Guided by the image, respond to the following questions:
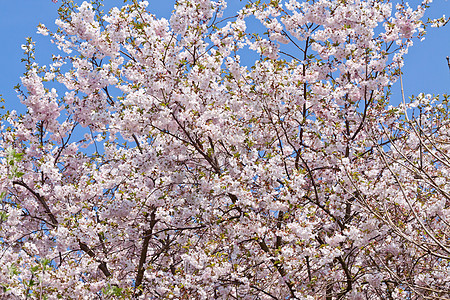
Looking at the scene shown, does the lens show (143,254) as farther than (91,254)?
No

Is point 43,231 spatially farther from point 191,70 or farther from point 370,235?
point 370,235

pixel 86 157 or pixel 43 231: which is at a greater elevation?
pixel 86 157

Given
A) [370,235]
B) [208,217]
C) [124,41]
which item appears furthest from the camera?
[124,41]

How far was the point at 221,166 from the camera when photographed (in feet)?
27.4

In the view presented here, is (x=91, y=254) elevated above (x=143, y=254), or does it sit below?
above

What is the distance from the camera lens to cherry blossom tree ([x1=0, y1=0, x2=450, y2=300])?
7.70 metres

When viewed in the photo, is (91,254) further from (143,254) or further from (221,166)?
(221,166)

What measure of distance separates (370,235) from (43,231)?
21.4 ft

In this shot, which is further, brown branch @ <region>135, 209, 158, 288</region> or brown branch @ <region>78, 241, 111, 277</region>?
brown branch @ <region>78, 241, 111, 277</region>

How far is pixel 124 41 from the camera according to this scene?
1010cm

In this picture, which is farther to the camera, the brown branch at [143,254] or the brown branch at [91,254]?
the brown branch at [91,254]

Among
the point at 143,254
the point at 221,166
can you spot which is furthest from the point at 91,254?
the point at 221,166

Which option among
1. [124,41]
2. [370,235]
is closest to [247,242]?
[370,235]

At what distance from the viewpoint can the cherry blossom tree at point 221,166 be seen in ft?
25.3
